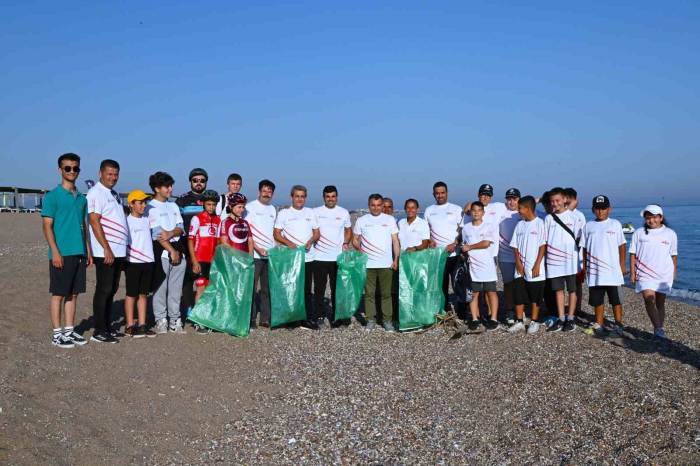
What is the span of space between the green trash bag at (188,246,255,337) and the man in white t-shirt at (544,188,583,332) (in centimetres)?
407

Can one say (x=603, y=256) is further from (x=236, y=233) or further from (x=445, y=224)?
(x=236, y=233)

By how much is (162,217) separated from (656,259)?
6260mm

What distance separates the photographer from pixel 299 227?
8.10m

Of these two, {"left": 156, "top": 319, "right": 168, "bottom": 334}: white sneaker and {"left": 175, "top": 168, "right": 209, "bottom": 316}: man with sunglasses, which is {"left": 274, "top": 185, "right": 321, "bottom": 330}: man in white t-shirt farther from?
{"left": 156, "top": 319, "right": 168, "bottom": 334}: white sneaker

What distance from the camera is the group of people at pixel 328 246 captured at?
21.3 feet

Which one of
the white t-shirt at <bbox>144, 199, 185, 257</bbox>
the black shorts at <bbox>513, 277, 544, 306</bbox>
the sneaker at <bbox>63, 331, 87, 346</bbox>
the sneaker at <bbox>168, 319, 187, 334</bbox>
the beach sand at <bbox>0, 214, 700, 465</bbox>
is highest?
the white t-shirt at <bbox>144, 199, 185, 257</bbox>

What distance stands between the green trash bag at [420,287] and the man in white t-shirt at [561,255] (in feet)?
4.84

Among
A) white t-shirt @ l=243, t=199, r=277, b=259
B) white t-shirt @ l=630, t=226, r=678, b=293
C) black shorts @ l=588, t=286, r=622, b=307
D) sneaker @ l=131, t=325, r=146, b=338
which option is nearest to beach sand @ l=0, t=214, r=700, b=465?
sneaker @ l=131, t=325, r=146, b=338

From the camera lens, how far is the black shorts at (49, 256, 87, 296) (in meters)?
6.15

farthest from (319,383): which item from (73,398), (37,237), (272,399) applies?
(37,237)

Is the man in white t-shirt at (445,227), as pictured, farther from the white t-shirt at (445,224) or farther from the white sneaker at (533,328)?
the white sneaker at (533,328)

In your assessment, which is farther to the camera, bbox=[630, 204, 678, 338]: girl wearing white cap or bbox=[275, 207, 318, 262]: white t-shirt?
bbox=[275, 207, 318, 262]: white t-shirt

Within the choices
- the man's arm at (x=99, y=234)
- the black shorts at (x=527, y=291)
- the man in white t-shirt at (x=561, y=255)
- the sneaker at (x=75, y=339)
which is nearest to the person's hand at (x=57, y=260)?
the man's arm at (x=99, y=234)

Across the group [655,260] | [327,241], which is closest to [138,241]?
[327,241]
